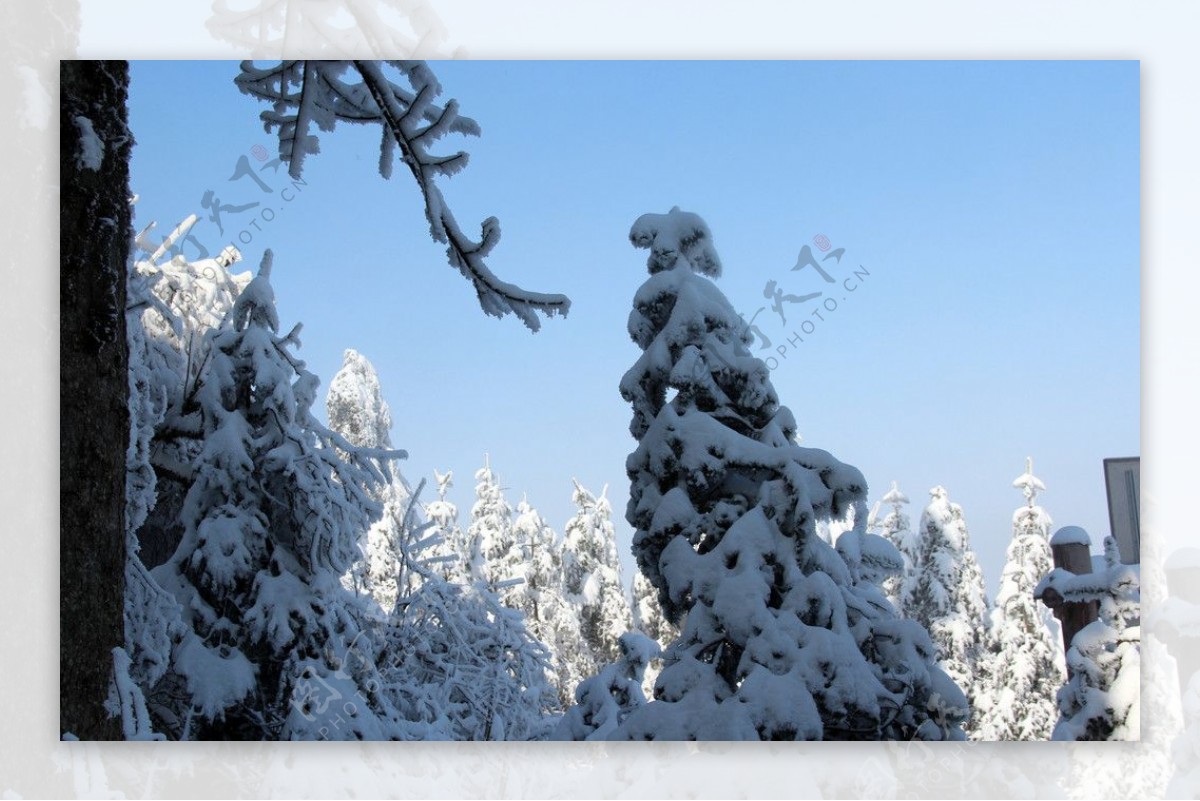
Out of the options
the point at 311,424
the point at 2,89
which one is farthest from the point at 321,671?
the point at 2,89

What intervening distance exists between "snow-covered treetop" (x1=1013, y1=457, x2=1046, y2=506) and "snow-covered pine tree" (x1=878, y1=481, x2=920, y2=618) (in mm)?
468

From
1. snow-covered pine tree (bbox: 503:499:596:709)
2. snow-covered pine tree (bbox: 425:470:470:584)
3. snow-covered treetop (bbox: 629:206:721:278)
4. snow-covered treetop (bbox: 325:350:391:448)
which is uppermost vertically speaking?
snow-covered treetop (bbox: 629:206:721:278)

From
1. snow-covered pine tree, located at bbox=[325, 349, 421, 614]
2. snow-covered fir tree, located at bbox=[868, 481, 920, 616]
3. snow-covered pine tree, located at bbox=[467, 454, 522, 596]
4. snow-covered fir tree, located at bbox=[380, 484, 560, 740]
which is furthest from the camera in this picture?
snow-covered fir tree, located at bbox=[380, 484, 560, 740]

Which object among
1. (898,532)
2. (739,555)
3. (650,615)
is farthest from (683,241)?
(650,615)

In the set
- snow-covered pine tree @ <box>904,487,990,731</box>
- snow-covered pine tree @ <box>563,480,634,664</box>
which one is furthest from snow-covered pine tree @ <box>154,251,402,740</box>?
snow-covered pine tree @ <box>904,487,990,731</box>

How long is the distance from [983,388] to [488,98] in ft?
8.01

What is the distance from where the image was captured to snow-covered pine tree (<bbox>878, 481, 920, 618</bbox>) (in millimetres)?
4984

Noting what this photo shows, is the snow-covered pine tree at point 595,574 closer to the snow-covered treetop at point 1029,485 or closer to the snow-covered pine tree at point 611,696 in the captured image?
the snow-covered pine tree at point 611,696

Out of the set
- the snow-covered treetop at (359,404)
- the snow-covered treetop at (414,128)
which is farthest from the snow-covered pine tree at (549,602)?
the snow-covered treetop at (414,128)

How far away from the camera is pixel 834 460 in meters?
4.82

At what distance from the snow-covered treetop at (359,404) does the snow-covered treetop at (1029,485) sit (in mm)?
2696

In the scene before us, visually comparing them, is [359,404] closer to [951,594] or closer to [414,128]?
[414,128]

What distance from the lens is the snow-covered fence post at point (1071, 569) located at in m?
4.77

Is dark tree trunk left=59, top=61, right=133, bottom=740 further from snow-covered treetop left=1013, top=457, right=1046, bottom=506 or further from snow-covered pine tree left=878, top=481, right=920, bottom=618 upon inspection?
snow-covered treetop left=1013, top=457, right=1046, bottom=506
